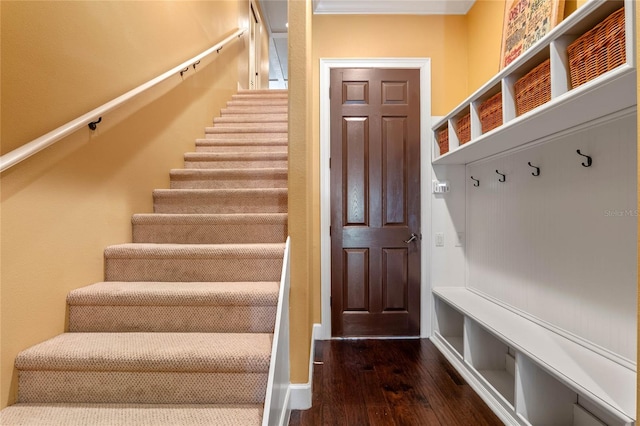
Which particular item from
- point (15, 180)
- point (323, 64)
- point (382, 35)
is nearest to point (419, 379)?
point (15, 180)

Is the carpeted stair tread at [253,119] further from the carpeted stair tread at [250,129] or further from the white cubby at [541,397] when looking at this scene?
the white cubby at [541,397]

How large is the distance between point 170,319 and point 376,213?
1.93 m

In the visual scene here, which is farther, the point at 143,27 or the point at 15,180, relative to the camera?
the point at 143,27

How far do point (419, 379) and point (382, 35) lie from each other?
2879 mm

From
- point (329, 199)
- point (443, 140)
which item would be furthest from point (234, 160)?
point (443, 140)

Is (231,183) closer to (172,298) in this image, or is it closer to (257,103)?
(172,298)

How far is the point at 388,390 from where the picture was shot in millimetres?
2121

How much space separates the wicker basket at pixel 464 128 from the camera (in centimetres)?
233

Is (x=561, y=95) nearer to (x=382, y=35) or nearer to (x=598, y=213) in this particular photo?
(x=598, y=213)

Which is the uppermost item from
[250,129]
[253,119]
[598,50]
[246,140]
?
[253,119]

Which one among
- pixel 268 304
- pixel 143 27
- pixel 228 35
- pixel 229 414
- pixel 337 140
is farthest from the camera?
pixel 228 35

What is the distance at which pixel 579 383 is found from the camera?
1.33 meters

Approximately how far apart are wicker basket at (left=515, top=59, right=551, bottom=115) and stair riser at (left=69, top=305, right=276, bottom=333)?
60.9 inches

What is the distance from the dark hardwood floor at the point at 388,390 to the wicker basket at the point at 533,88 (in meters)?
1.65
